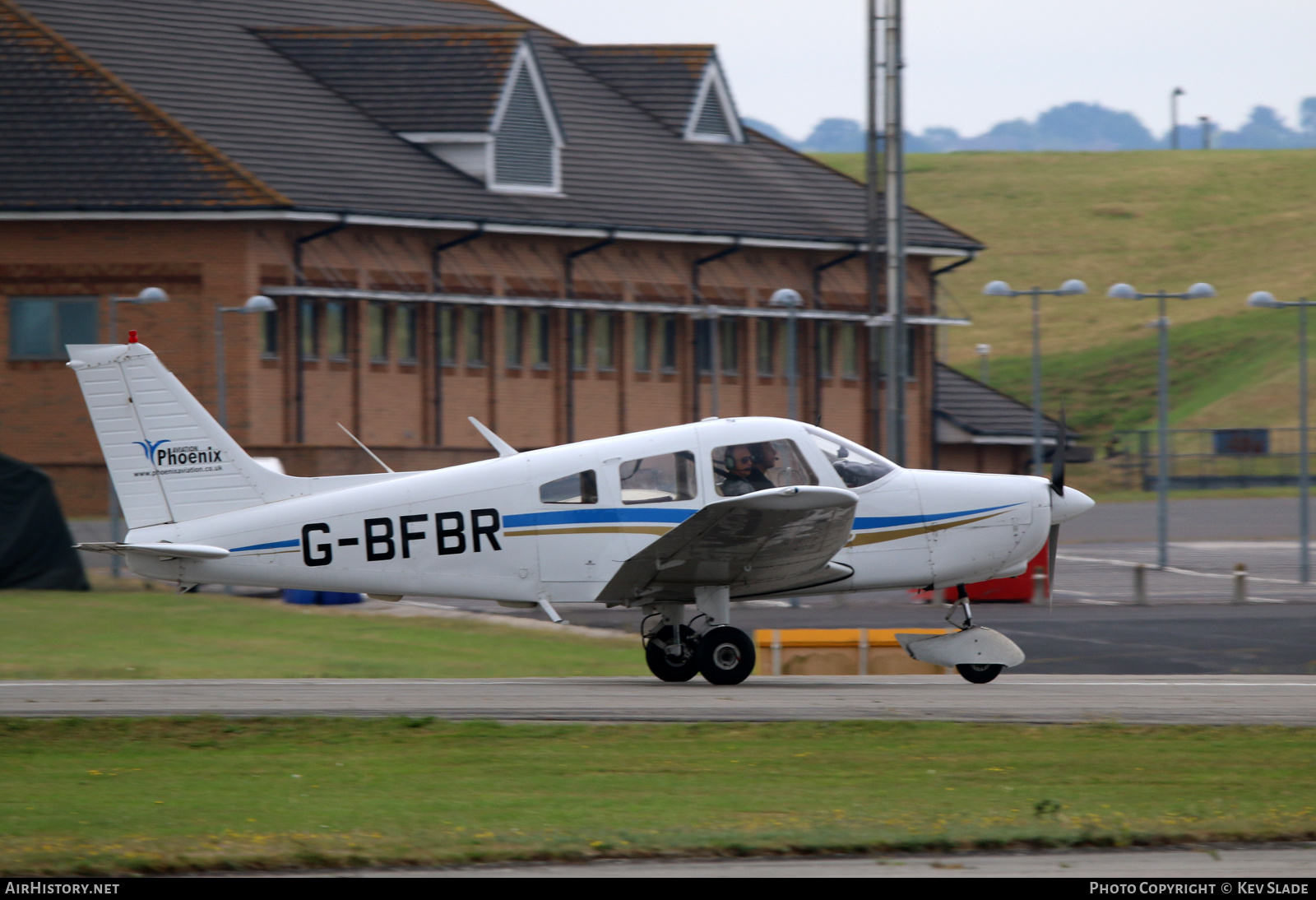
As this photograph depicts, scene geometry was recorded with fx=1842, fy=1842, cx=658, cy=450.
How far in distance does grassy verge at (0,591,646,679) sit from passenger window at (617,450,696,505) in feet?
16.8

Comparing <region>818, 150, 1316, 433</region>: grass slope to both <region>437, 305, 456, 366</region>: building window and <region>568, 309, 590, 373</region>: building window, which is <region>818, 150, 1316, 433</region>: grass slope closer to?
<region>568, 309, 590, 373</region>: building window

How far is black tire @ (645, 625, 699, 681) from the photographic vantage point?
1853 cm

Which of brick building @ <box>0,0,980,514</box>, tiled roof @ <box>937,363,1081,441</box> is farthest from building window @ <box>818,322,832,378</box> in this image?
tiled roof @ <box>937,363,1081,441</box>

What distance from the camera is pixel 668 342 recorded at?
194 ft

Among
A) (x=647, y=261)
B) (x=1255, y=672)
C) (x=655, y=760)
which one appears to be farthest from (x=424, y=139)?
(x=655, y=760)

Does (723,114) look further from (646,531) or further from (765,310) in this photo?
(646,531)

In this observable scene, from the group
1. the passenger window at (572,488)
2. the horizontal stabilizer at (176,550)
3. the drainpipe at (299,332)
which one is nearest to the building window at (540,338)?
the drainpipe at (299,332)

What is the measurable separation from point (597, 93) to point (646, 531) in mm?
46324

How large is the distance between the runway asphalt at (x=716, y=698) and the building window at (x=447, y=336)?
3375 centimetres

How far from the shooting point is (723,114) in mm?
63531

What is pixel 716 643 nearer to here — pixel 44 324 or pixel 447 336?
pixel 44 324

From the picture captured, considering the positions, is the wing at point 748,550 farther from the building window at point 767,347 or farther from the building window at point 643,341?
the building window at point 767,347

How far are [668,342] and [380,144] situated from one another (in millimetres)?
11637

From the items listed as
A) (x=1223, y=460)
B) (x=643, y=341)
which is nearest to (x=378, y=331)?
(x=643, y=341)
